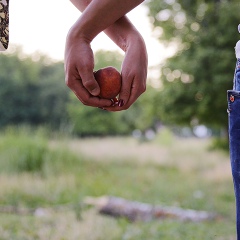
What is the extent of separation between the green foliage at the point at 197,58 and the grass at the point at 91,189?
6.31 feet

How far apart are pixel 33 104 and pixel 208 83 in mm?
31419

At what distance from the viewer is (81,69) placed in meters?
1.24

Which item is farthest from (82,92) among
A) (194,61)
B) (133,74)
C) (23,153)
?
(194,61)

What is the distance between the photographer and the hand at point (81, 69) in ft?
4.09

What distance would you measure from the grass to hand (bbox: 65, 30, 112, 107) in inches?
103

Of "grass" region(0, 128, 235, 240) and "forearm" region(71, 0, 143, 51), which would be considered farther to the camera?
"grass" region(0, 128, 235, 240)

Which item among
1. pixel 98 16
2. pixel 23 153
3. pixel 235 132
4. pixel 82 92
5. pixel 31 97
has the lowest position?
pixel 23 153

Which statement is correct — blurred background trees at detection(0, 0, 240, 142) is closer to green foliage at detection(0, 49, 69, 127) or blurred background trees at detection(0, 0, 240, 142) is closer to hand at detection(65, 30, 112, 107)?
hand at detection(65, 30, 112, 107)

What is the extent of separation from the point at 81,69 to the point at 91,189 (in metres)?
7.97

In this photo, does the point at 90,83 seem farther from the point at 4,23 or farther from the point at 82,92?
the point at 4,23

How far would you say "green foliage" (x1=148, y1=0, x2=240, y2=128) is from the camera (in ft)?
51.4

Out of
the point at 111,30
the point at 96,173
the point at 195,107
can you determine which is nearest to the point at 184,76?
the point at 195,107

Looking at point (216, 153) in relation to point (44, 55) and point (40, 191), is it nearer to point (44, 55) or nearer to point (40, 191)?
point (40, 191)

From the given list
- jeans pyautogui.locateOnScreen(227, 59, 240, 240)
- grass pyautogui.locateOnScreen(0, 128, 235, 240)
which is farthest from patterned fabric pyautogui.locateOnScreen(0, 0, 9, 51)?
grass pyautogui.locateOnScreen(0, 128, 235, 240)
